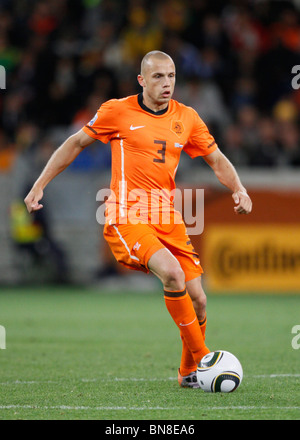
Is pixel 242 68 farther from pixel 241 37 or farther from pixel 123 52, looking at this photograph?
pixel 123 52

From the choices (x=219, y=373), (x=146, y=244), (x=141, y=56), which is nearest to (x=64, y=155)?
(x=146, y=244)

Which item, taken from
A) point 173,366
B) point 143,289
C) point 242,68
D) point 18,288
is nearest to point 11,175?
point 18,288

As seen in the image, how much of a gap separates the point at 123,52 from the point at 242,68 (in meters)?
2.45

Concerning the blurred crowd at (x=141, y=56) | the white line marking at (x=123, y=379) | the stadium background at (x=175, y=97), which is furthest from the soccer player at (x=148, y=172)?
the blurred crowd at (x=141, y=56)

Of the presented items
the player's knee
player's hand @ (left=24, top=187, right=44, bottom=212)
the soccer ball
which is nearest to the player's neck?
player's hand @ (left=24, top=187, right=44, bottom=212)

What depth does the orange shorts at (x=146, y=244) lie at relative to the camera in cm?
584

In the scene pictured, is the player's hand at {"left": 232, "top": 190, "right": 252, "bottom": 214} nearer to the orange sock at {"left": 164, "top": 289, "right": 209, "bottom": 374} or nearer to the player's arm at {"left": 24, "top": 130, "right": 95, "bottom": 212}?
the orange sock at {"left": 164, "top": 289, "right": 209, "bottom": 374}

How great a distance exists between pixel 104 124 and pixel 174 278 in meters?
1.35

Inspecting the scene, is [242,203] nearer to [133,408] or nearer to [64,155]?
[64,155]

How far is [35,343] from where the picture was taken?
8.51 meters

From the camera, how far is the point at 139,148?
20.2 feet

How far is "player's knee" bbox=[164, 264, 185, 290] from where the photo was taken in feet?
18.6

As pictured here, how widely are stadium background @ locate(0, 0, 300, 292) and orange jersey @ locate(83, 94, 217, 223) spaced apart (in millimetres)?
8221

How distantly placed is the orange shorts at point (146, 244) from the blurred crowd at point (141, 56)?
30.1 feet
